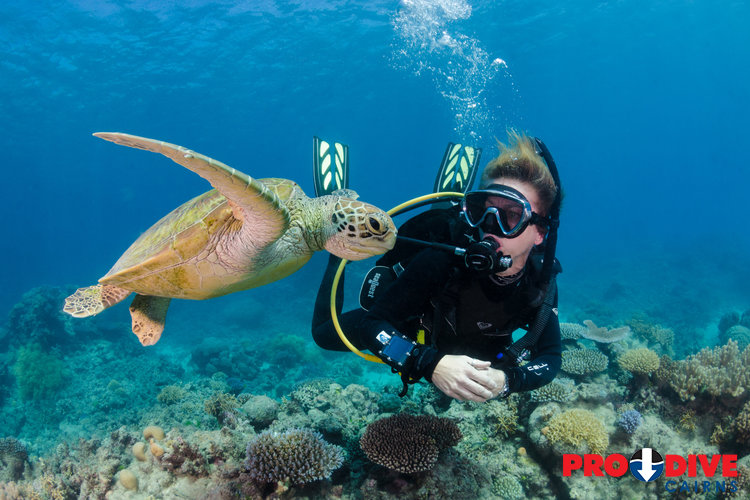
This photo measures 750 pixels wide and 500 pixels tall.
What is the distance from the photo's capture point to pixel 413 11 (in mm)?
21156

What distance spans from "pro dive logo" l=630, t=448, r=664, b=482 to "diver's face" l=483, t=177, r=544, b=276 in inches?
88.0

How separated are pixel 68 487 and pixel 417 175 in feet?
312

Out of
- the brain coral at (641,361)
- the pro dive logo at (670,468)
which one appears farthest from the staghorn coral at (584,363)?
the pro dive logo at (670,468)

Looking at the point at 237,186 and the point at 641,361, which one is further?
the point at 641,361

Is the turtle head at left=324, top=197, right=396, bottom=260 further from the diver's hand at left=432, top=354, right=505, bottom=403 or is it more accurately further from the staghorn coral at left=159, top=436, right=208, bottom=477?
the staghorn coral at left=159, top=436, right=208, bottom=477

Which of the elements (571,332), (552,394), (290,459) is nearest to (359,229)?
(290,459)

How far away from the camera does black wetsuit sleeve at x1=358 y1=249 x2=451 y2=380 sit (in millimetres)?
1841

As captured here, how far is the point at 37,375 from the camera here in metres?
8.76

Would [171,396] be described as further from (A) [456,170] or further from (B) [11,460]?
(A) [456,170]

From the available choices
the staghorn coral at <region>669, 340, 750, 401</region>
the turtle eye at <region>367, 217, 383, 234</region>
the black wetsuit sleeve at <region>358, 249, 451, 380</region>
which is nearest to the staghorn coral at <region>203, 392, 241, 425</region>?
the black wetsuit sleeve at <region>358, 249, 451, 380</region>

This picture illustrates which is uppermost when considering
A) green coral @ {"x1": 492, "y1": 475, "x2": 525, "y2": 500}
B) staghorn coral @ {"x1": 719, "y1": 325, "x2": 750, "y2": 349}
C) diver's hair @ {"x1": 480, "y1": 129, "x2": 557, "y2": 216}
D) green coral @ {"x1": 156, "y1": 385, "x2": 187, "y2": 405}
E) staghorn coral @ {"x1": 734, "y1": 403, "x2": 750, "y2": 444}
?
staghorn coral @ {"x1": 719, "y1": 325, "x2": 750, "y2": 349}

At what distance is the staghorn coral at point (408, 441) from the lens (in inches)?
86.5

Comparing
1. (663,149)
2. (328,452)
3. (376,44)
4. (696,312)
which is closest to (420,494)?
(328,452)

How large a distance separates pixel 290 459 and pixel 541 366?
5.46ft
